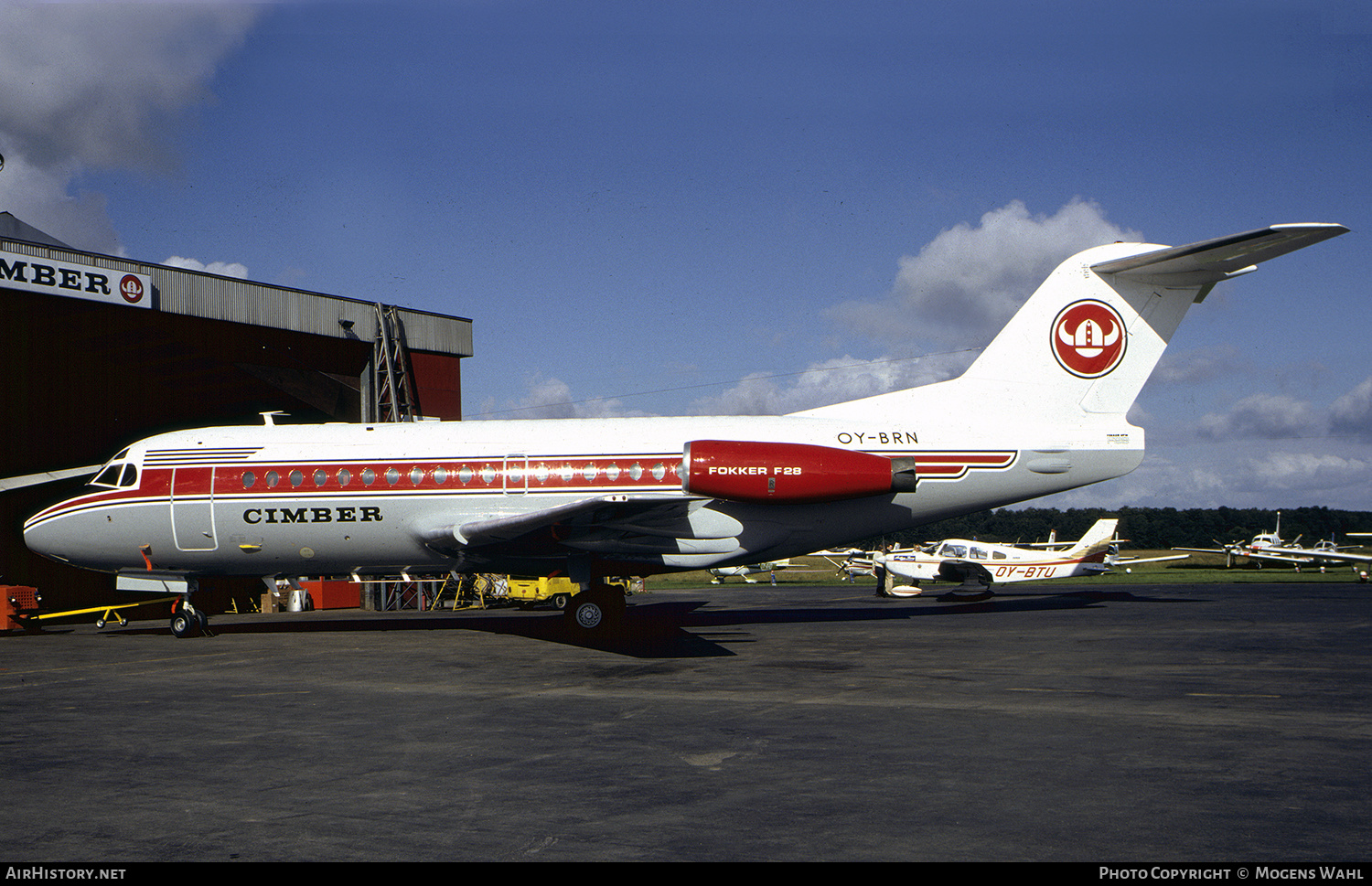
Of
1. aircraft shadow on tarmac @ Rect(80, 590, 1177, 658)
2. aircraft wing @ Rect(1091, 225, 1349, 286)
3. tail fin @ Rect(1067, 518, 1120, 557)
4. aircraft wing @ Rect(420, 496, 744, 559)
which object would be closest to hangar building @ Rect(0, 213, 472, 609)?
aircraft shadow on tarmac @ Rect(80, 590, 1177, 658)

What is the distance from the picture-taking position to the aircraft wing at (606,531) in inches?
610

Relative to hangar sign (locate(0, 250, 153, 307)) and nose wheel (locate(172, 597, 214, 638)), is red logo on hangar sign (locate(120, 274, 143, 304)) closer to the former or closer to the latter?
hangar sign (locate(0, 250, 153, 307))

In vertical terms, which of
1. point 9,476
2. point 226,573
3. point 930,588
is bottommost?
point 930,588

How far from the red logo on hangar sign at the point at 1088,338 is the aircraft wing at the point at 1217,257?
887 mm

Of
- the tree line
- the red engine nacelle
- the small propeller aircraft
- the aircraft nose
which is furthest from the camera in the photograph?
the tree line

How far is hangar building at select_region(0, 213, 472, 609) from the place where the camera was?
2439 cm

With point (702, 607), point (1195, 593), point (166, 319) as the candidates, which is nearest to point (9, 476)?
point (166, 319)

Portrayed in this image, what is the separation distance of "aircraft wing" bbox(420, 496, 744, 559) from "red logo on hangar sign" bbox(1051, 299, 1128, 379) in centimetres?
790

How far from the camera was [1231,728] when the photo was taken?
27.2ft

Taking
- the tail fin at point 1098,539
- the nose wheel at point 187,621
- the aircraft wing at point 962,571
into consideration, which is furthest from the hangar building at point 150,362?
the tail fin at point 1098,539

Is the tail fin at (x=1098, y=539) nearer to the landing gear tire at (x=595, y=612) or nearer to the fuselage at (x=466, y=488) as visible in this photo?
the fuselage at (x=466, y=488)

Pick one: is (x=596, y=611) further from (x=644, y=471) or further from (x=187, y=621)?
(x=187, y=621)
